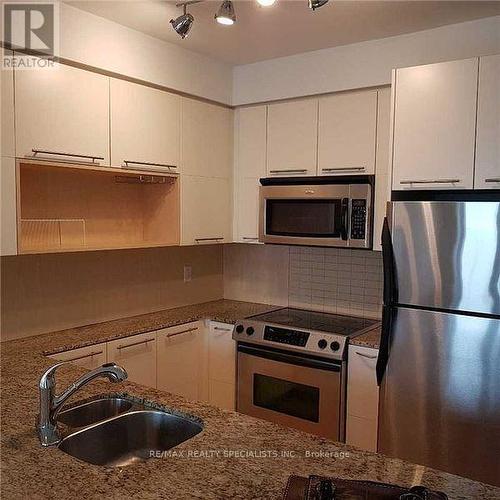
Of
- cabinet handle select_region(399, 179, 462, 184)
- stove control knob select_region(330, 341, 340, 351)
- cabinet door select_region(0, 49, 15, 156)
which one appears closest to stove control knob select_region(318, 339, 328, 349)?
stove control knob select_region(330, 341, 340, 351)

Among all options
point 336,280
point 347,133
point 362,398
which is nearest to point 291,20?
point 347,133

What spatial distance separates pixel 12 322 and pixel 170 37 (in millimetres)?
1830

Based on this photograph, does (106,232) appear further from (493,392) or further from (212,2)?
(493,392)

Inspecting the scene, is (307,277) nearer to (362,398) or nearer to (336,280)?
(336,280)

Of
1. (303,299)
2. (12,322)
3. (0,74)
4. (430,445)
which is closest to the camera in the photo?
(0,74)

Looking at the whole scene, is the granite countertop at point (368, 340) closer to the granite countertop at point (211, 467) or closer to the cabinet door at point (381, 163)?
the cabinet door at point (381, 163)

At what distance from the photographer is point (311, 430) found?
2885 mm

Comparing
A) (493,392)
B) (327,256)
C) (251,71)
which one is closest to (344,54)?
(251,71)

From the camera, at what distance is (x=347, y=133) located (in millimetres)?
3021

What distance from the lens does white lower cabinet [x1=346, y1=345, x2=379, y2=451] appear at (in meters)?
2.67

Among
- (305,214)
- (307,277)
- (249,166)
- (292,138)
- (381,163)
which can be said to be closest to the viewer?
(381,163)

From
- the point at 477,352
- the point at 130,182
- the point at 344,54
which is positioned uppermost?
the point at 344,54

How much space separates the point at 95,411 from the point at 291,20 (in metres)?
2.09

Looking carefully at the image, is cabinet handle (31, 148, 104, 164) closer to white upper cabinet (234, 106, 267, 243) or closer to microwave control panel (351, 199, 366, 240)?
white upper cabinet (234, 106, 267, 243)
